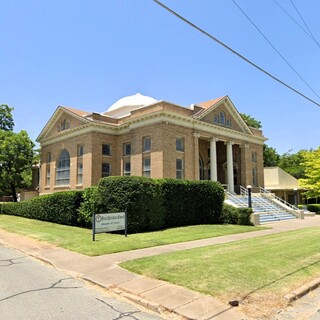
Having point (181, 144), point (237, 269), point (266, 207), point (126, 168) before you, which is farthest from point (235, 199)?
point (237, 269)

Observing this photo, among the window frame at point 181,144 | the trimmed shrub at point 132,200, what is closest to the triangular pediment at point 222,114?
the window frame at point 181,144

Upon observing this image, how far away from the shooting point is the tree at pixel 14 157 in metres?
36.3

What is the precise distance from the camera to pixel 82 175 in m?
30.8

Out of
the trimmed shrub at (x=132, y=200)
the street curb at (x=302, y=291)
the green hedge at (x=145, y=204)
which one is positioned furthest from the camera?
the green hedge at (x=145, y=204)

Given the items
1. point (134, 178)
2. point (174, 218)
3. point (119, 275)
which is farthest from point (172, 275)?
point (174, 218)

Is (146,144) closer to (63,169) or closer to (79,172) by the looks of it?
(79,172)

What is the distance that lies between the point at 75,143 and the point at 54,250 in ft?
69.4

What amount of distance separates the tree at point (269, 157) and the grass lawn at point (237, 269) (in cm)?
5601

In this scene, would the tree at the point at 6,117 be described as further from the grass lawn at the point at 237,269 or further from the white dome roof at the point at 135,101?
the grass lawn at the point at 237,269

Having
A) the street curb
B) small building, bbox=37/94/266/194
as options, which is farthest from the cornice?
the street curb

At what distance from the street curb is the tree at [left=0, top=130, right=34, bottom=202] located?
35.1 m

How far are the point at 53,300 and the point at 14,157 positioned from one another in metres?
34.1

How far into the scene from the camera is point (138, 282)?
7.56m

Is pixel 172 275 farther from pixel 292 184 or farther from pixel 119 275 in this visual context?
pixel 292 184
